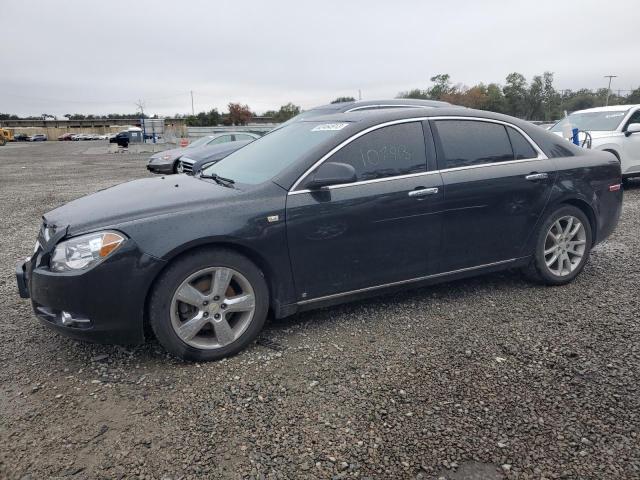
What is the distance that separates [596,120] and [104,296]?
35.0 feet

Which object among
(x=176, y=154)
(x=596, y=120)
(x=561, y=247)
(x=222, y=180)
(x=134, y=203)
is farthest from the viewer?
(x=176, y=154)

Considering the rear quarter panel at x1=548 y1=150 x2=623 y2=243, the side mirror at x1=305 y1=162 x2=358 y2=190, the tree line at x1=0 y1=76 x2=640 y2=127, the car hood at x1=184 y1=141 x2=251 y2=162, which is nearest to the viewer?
the side mirror at x1=305 y1=162 x2=358 y2=190

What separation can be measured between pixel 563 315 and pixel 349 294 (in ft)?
5.67

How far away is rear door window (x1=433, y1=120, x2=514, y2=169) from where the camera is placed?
391cm

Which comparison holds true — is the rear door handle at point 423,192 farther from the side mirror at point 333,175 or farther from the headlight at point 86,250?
the headlight at point 86,250

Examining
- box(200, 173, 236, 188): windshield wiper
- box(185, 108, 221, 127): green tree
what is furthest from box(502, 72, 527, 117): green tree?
box(200, 173, 236, 188): windshield wiper

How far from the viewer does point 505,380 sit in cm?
290

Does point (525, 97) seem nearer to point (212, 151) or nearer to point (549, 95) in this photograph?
point (549, 95)

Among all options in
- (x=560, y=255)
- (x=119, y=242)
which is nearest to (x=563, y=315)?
(x=560, y=255)

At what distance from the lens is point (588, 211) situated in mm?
4488

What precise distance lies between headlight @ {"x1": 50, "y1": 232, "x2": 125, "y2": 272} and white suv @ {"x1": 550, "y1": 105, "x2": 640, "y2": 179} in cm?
869

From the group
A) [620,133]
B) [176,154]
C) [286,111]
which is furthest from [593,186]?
[286,111]

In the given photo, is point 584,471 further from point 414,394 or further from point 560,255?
point 560,255

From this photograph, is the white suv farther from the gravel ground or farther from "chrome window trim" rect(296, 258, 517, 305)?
the gravel ground
